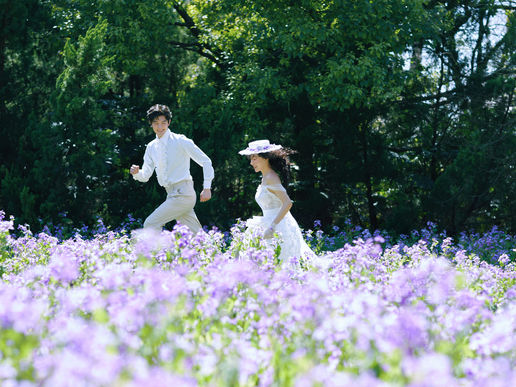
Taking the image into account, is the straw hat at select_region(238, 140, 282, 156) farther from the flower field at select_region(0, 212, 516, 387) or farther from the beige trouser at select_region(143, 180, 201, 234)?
the flower field at select_region(0, 212, 516, 387)

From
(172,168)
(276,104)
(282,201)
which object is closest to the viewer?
(282,201)

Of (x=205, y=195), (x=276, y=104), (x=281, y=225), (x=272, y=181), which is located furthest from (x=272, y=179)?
(x=276, y=104)

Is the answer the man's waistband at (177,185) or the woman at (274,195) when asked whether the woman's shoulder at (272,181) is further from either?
the man's waistband at (177,185)

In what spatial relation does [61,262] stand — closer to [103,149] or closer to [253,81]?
[103,149]

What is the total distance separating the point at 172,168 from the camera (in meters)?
7.54

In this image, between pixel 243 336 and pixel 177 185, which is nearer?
pixel 243 336

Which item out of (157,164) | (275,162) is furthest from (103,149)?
(275,162)

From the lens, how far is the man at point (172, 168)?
24.2 feet

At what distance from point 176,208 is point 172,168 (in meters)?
0.45

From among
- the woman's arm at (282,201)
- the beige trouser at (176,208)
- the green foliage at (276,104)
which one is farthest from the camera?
A: the green foliage at (276,104)

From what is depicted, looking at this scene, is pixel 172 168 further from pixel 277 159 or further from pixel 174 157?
pixel 277 159

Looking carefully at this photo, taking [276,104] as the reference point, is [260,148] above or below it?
below

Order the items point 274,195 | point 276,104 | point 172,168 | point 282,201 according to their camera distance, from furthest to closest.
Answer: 1. point 276,104
2. point 172,168
3. point 274,195
4. point 282,201

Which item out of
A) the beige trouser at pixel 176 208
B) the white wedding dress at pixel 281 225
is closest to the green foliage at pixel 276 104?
the beige trouser at pixel 176 208
